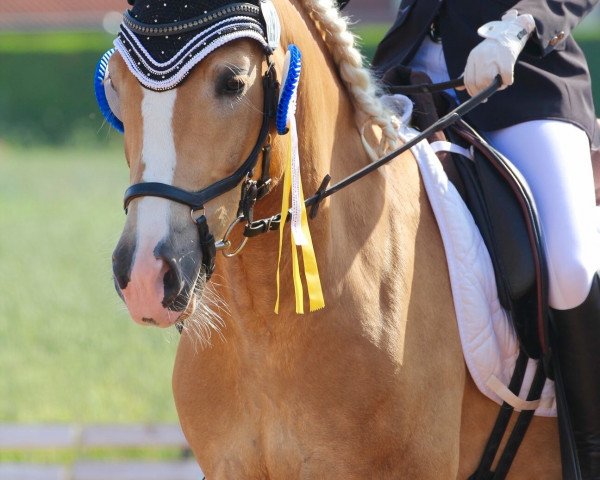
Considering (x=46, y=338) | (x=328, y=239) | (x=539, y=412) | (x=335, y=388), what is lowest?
(x=46, y=338)

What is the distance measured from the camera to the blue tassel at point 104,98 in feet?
10.1

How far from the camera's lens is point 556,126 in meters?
3.60

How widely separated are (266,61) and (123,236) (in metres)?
0.62

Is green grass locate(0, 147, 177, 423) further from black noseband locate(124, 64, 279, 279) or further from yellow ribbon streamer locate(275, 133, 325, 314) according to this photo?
yellow ribbon streamer locate(275, 133, 325, 314)

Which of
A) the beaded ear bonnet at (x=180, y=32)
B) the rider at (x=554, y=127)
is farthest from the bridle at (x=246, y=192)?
the rider at (x=554, y=127)

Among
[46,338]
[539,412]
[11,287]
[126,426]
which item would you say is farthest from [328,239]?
[11,287]

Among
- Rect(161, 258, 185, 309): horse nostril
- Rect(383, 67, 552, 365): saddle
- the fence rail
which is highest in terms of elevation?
Rect(161, 258, 185, 309): horse nostril

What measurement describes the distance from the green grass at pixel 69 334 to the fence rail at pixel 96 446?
825mm

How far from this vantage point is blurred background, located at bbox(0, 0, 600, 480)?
25.0 feet

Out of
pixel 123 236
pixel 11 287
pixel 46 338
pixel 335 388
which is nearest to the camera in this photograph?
pixel 123 236

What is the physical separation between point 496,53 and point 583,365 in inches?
42.3

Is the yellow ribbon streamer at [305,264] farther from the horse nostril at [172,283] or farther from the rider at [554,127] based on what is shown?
the rider at [554,127]

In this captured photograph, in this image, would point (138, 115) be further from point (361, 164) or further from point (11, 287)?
point (11, 287)

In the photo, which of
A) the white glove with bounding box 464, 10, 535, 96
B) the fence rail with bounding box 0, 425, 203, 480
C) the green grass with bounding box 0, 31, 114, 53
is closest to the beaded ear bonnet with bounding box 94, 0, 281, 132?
the white glove with bounding box 464, 10, 535, 96
